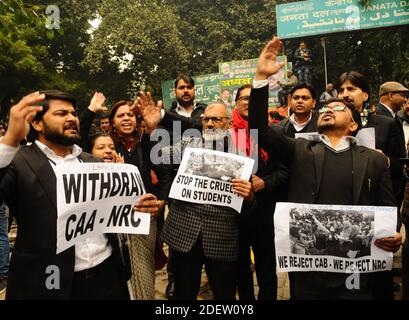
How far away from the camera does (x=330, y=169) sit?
266cm

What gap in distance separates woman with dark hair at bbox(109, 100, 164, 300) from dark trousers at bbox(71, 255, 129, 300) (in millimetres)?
233

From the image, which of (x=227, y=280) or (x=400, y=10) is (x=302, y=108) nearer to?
(x=227, y=280)

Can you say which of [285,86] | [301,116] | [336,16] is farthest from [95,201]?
[336,16]

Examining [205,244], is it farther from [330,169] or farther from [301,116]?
[301,116]

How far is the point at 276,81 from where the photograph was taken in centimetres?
1485

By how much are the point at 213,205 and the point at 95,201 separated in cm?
86

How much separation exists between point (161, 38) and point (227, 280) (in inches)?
735

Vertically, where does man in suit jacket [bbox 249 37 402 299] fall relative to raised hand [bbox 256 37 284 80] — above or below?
below

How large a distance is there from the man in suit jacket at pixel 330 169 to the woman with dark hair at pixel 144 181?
1039 mm

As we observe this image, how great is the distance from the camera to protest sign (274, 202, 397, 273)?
2.43 meters

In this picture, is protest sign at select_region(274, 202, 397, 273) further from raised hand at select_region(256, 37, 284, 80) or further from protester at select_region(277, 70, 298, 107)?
protester at select_region(277, 70, 298, 107)

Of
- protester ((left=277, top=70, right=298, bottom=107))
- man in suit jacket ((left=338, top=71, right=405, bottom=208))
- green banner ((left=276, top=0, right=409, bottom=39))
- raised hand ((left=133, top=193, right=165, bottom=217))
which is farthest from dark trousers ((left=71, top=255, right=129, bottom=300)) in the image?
green banner ((left=276, top=0, right=409, bottom=39))

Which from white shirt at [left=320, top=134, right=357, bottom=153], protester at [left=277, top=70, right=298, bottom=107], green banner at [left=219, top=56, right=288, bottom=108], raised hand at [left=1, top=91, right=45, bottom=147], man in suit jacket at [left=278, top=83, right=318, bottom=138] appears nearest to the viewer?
raised hand at [left=1, top=91, right=45, bottom=147]

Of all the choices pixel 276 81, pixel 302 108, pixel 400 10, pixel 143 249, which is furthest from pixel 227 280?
pixel 400 10
